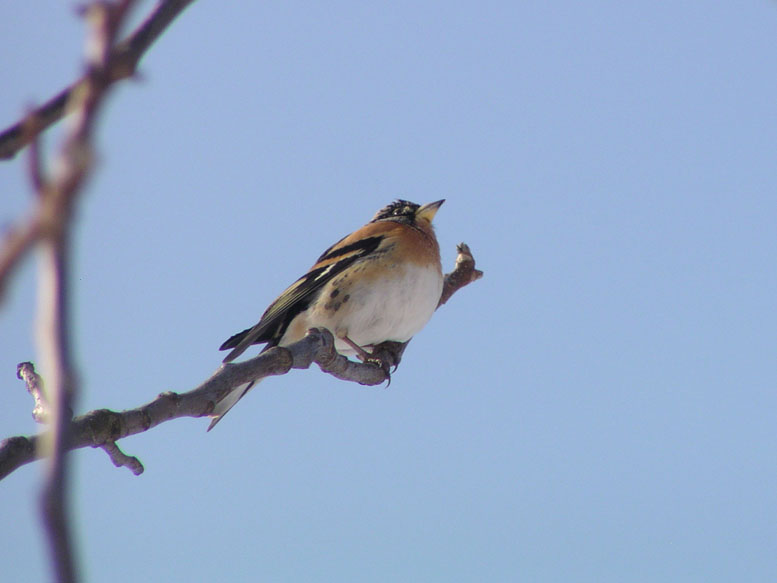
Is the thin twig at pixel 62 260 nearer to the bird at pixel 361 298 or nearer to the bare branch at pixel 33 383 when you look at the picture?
the bare branch at pixel 33 383

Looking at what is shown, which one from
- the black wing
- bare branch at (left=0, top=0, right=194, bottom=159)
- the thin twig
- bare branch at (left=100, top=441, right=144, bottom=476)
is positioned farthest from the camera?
the black wing

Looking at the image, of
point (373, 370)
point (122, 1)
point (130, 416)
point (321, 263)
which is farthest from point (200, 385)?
point (321, 263)

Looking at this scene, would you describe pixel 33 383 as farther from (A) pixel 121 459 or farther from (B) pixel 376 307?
(B) pixel 376 307

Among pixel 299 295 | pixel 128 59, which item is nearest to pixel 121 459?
pixel 299 295

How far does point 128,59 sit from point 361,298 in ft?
20.4

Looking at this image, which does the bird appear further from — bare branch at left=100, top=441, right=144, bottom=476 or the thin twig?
the thin twig

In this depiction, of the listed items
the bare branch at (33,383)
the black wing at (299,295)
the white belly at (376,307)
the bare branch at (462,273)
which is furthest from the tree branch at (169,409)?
the bare branch at (462,273)

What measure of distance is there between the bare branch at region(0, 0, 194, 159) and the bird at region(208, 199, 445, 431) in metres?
5.59

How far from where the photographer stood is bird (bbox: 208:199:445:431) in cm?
748

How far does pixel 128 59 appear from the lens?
1.28 meters

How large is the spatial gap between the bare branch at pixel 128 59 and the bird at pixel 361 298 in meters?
5.59

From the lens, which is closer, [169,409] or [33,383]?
[169,409]

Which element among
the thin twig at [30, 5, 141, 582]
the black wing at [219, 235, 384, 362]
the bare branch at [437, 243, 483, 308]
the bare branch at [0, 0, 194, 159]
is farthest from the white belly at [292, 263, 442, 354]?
the thin twig at [30, 5, 141, 582]

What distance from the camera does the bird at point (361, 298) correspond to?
7.48 metres
